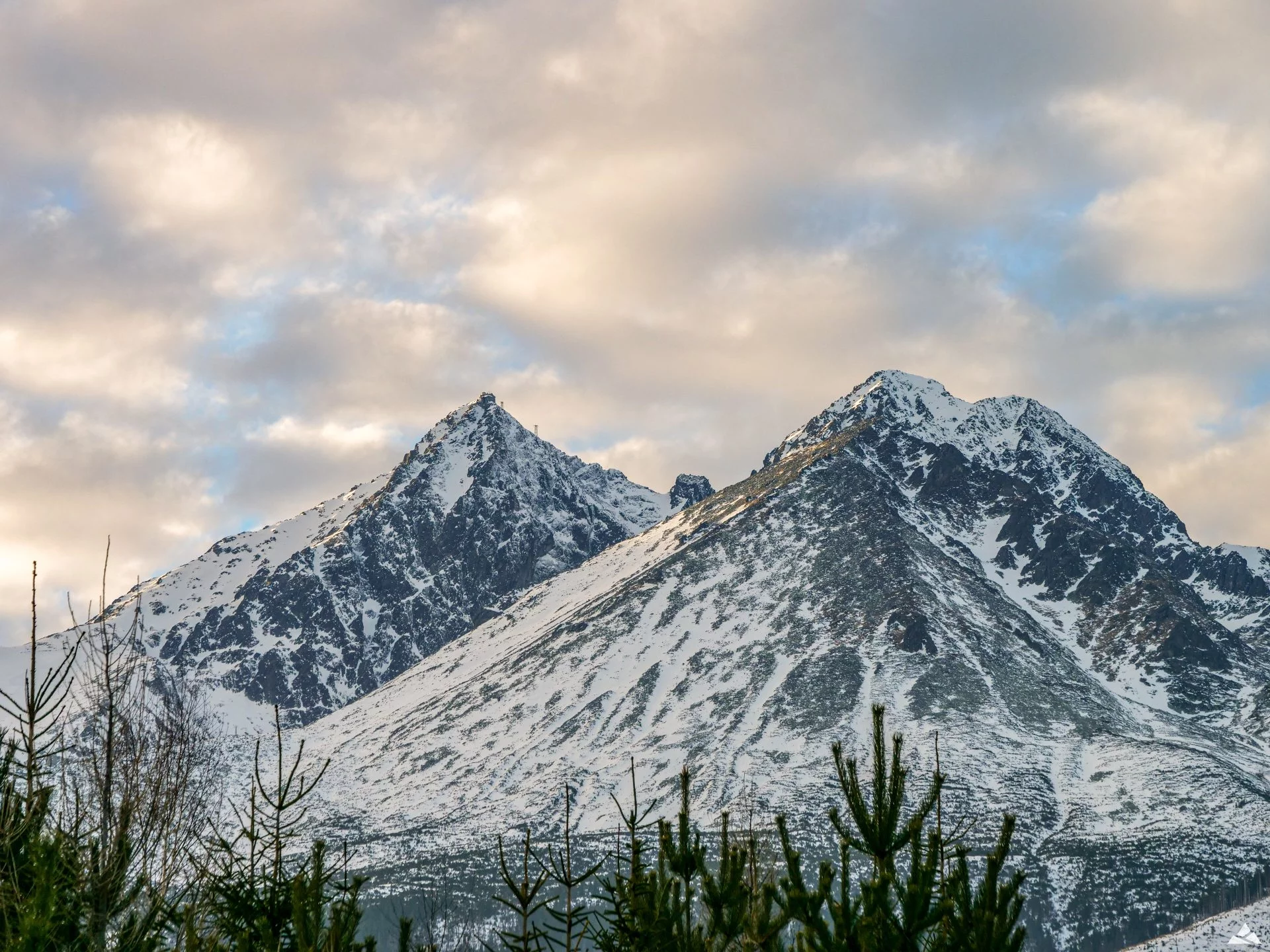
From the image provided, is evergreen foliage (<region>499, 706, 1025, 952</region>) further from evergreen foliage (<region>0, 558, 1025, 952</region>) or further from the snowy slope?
the snowy slope

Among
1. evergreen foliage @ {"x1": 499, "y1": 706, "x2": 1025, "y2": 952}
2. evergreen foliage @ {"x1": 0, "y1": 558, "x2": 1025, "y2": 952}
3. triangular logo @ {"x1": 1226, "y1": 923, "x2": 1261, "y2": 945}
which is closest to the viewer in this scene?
evergreen foliage @ {"x1": 0, "y1": 558, "x2": 1025, "y2": 952}

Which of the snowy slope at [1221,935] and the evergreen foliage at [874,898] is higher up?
the evergreen foliage at [874,898]

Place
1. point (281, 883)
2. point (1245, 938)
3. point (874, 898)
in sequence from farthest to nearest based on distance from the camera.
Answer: point (1245, 938)
point (874, 898)
point (281, 883)

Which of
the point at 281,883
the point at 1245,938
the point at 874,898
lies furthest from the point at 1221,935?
the point at 281,883

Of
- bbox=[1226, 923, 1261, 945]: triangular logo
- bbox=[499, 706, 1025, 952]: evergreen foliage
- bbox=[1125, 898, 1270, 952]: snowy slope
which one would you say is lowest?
bbox=[1125, 898, 1270, 952]: snowy slope

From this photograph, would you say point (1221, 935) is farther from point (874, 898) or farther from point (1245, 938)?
point (874, 898)

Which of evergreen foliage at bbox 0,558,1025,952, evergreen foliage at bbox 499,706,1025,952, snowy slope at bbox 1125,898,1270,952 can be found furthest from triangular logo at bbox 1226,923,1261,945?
evergreen foliage at bbox 0,558,1025,952

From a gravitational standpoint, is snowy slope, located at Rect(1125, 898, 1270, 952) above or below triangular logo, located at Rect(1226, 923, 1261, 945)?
below

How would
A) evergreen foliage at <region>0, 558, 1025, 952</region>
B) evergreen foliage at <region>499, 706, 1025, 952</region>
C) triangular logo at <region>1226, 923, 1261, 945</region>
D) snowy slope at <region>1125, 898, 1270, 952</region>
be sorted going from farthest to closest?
snowy slope at <region>1125, 898, 1270, 952</region>, triangular logo at <region>1226, 923, 1261, 945</region>, evergreen foliage at <region>499, 706, 1025, 952</region>, evergreen foliage at <region>0, 558, 1025, 952</region>

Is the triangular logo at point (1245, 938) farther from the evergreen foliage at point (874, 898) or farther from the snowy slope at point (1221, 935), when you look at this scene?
the evergreen foliage at point (874, 898)

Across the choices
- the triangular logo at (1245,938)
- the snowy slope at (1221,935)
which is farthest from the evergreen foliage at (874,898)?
the snowy slope at (1221,935)

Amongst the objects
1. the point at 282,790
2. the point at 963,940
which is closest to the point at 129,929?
the point at 282,790

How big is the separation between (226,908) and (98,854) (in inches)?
149

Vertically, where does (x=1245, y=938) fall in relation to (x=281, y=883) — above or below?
below
